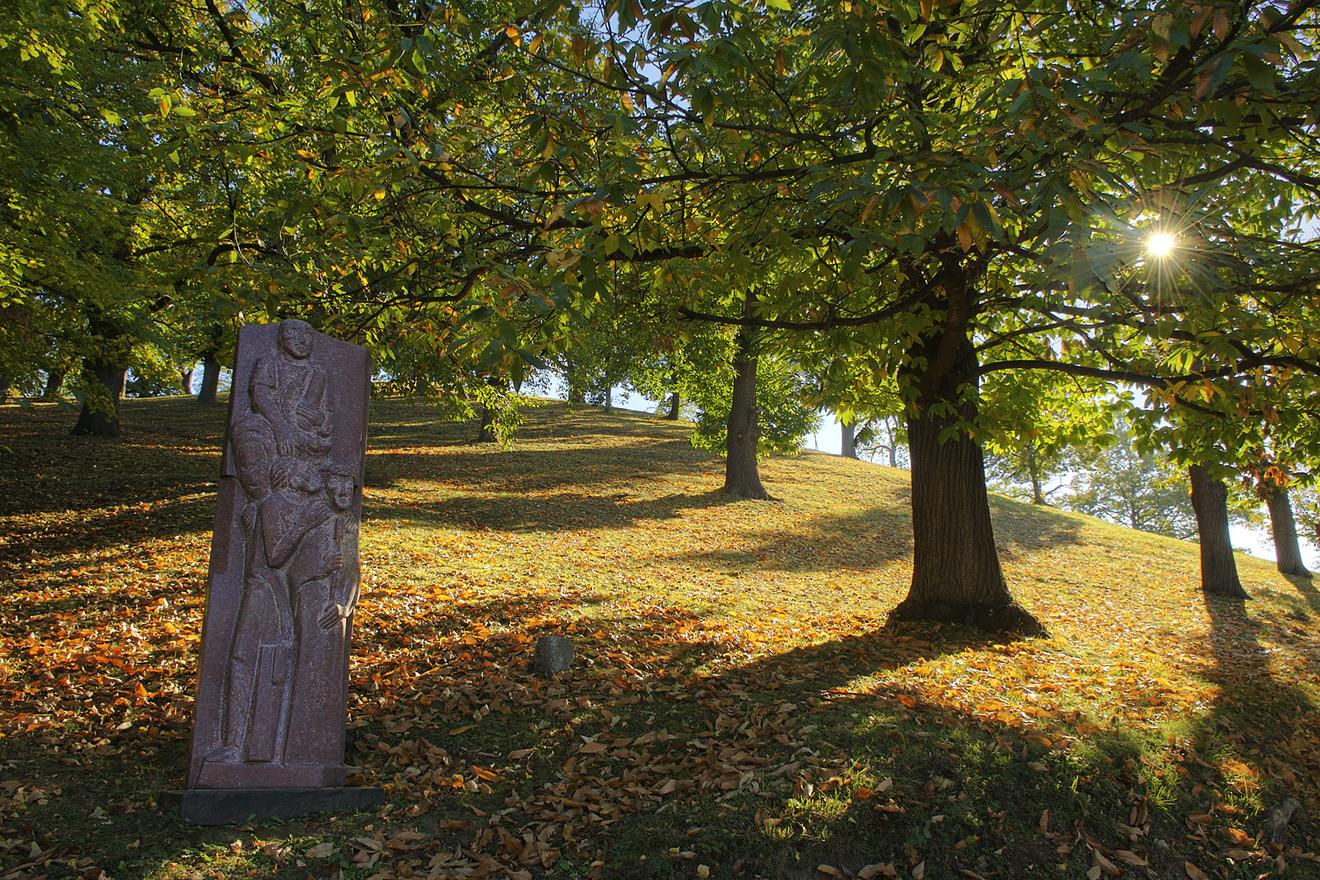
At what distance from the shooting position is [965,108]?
6.13 meters

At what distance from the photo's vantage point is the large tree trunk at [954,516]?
825 centimetres

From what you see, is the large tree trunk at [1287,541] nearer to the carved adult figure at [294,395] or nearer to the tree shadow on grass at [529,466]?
the tree shadow on grass at [529,466]

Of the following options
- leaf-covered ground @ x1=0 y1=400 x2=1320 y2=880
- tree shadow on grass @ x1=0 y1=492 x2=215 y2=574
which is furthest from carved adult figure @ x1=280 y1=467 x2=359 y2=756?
tree shadow on grass @ x1=0 y1=492 x2=215 y2=574

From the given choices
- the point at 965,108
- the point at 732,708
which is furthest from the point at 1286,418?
the point at 732,708

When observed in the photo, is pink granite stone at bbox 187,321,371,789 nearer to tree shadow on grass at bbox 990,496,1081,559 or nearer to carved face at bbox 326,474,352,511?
carved face at bbox 326,474,352,511

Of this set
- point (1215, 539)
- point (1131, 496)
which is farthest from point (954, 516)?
point (1131, 496)

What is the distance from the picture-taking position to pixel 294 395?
4.79 meters

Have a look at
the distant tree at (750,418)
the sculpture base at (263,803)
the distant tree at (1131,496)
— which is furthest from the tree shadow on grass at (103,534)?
the distant tree at (1131,496)

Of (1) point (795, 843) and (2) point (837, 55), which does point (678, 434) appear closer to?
(2) point (837, 55)

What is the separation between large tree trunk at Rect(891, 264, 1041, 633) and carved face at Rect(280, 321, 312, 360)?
628 centimetres

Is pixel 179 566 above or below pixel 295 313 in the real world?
below

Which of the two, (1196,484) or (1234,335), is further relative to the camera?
(1196,484)

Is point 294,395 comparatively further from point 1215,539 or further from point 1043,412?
point 1215,539

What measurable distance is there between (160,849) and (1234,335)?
8.37 metres
